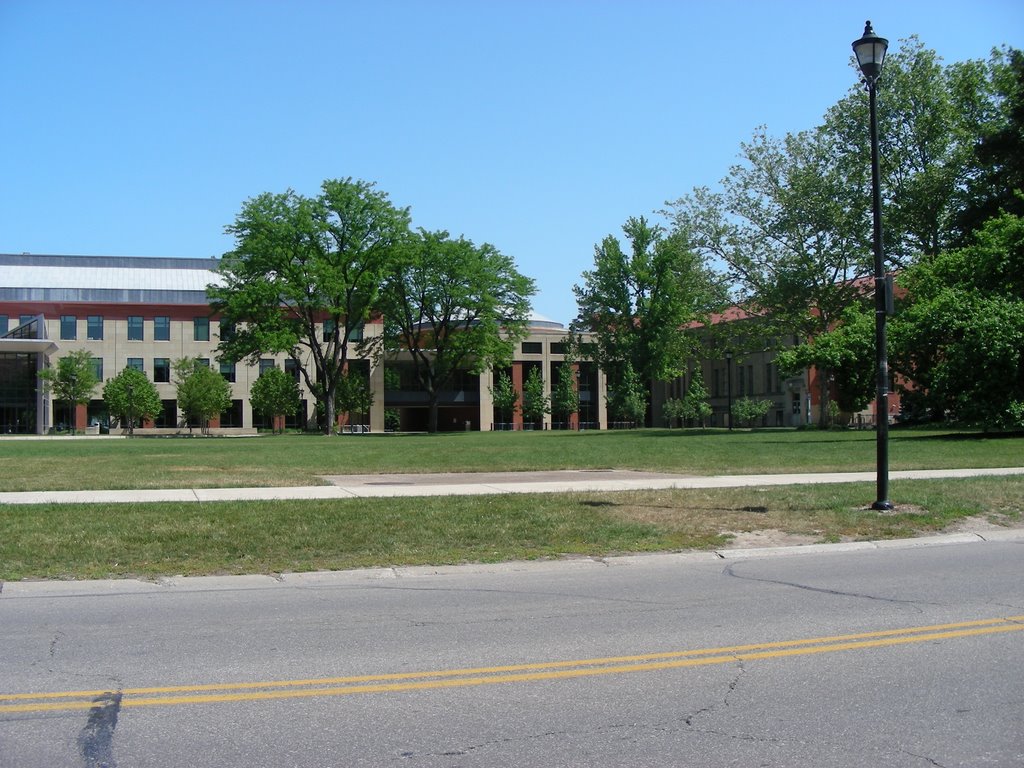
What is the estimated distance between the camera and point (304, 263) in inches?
2470

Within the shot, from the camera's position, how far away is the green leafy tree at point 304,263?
199 ft

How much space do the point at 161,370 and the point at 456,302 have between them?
117ft

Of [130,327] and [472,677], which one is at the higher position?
[130,327]

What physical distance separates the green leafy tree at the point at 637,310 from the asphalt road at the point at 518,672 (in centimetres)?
6682

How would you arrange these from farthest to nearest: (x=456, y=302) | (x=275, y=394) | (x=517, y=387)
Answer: (x=517, y=387) → (x=275, y=394) → (x=456, y=302)

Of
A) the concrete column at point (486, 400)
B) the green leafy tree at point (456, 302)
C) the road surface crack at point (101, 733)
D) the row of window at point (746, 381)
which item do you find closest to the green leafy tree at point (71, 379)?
the green leafy tree at point (456, 302)

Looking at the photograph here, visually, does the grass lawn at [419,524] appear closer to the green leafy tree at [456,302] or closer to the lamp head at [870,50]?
the lamp head at [870,50]

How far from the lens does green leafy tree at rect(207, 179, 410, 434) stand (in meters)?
60.6

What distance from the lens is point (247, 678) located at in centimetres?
602

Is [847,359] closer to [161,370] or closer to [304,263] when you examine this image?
[304,263]

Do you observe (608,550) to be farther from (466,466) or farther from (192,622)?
(466,466)

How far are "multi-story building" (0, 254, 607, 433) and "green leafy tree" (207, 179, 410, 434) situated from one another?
55.9 feet

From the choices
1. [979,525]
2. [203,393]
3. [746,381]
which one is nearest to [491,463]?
[979,525]

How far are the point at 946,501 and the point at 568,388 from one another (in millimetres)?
76595
